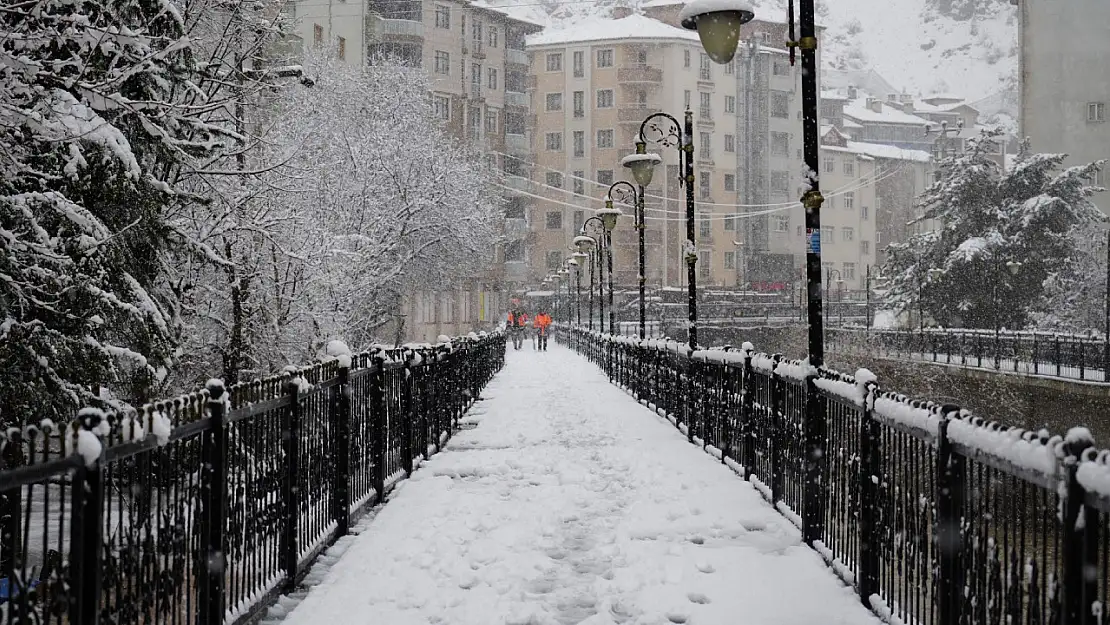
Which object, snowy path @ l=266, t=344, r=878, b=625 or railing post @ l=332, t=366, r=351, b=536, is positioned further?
railing post @ l=332, t=366, r=351, b=536

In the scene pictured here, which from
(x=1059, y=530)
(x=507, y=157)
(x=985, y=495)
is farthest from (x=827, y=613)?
(x=507, y=157)

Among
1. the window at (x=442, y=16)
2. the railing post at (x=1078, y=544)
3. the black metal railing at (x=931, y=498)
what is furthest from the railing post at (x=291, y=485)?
the window at (x=442, y=16)

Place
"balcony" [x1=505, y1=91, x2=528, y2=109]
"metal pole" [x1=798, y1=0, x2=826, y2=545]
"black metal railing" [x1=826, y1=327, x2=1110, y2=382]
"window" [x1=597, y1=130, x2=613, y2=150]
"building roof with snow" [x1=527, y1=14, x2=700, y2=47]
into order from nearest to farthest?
"metal pole" [x1=798, y1=0, x2=826, y2=545], "black metal railing" [x1=826, y1=327, x2=1110, y2=382], "balcony" [x1=505, y1=91, x2=528, y2=109], "building roof with snow" [x1=527, y1=14, x2=700, y2=47], "window" [x1=597, y1=130, x2=613, y2=150]

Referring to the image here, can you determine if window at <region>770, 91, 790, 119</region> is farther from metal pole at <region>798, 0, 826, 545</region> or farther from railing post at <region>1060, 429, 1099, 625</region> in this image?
railing post at <region>1060, 429, 1099, 625</region>

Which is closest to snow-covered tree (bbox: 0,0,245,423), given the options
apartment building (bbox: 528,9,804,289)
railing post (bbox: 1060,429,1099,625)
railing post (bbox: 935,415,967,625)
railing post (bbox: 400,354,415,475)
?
railing post (bbox: 400,354,415,475)

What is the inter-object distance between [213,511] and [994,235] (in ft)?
159

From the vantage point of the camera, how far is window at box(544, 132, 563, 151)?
9831cm

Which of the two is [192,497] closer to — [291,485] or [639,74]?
[291,485]

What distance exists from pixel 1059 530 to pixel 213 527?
162 inches

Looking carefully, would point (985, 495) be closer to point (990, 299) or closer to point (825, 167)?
point (990, 299)

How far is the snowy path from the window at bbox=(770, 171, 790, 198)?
297ft

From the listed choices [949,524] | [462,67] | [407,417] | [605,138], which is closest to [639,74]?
[605,138]

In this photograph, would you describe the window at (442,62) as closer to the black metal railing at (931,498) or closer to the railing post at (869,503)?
the black metal railing at (931,498)

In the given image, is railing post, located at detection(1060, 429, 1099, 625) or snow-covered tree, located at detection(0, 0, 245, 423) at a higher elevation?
snow-covered tree, located at detection(0, 0, 245, 423)
